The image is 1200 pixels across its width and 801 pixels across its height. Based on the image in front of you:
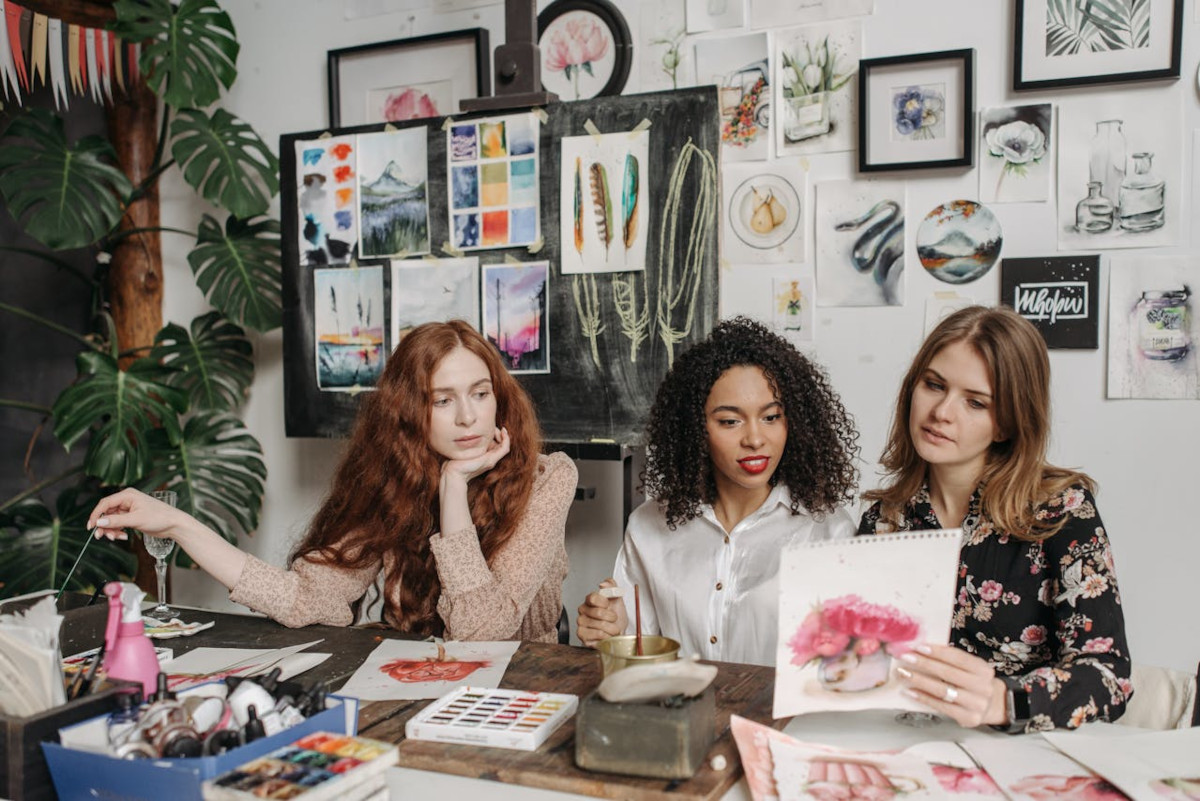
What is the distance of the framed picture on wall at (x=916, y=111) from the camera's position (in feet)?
9.01

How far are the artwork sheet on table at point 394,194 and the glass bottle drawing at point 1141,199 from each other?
1907 mm

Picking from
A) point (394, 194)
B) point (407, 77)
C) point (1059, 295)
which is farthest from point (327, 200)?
point (1059, 295)

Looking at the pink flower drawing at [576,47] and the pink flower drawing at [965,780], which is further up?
the pink flower drawing at [576,47]

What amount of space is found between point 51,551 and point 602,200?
204 centimetres

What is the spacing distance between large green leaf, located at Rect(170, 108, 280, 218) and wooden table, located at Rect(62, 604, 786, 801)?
1.59m

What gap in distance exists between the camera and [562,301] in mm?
2938

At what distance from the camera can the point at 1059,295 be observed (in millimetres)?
2691

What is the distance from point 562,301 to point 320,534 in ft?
3.45

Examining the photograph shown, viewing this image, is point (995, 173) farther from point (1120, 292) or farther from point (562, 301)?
point (562, 301)

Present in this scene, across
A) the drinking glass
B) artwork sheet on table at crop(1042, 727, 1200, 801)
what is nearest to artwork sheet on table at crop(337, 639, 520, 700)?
the drinking glass

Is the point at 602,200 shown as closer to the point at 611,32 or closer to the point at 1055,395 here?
the point at 611,32

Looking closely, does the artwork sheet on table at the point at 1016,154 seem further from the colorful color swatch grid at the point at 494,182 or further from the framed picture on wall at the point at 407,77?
the framed picture on wall at the point at 407,77

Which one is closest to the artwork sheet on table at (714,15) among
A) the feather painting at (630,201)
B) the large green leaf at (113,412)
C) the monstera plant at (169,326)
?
the feather painting at (630,201)

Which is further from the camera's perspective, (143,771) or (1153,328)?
(1153,328)
